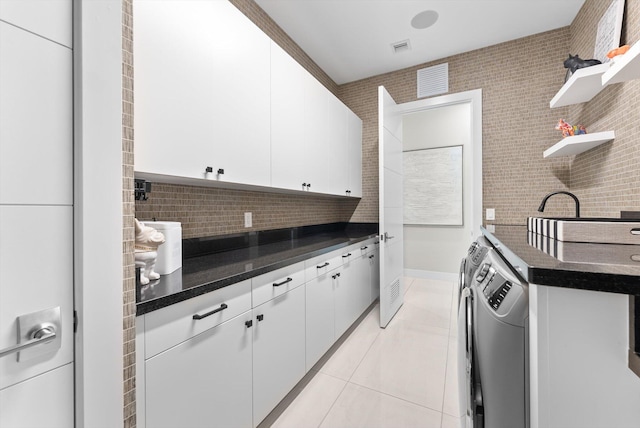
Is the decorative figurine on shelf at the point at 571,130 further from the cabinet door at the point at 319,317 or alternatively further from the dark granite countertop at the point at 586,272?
the cabinet door at the point at 319,317

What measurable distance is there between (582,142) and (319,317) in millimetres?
2154

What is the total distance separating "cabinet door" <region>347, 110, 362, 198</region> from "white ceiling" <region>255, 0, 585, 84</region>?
0.66 m

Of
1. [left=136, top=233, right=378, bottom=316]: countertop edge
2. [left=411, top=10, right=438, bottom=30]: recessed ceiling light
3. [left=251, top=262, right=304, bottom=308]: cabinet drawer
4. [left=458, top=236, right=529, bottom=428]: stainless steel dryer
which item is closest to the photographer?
[left=458, top=236, right=529, bottom=428]: stainless steel dryer

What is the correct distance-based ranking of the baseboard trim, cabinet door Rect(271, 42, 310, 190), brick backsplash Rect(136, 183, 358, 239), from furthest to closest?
the baseboard trim
cabinet door Rect(271, 42, 310, 190)
brick backsplash Rect(136, 183, 358, 239)

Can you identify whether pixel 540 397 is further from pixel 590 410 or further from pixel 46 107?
pixel 46 107

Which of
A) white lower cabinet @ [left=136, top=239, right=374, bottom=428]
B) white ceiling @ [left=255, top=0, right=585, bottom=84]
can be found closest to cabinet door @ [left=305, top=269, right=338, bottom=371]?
white lower cabinet @ [left=136, top=239, right=374, bottom=428]

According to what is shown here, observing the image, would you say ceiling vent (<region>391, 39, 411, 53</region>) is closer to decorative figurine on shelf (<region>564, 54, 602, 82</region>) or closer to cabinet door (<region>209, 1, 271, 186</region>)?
decorative figurine on shelf (<region>564, 54, 602, 82</region>)

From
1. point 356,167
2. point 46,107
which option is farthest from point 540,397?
point 356,167

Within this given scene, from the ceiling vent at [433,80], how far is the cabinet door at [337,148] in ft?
3.14

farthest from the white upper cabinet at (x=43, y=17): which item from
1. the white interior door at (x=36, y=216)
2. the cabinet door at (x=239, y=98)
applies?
the cabinet door at (x=239, y=98)

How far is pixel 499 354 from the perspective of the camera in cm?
75

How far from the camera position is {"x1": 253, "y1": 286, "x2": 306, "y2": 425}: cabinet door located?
4.28ft

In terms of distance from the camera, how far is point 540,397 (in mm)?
602

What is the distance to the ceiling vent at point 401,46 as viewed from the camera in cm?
266
